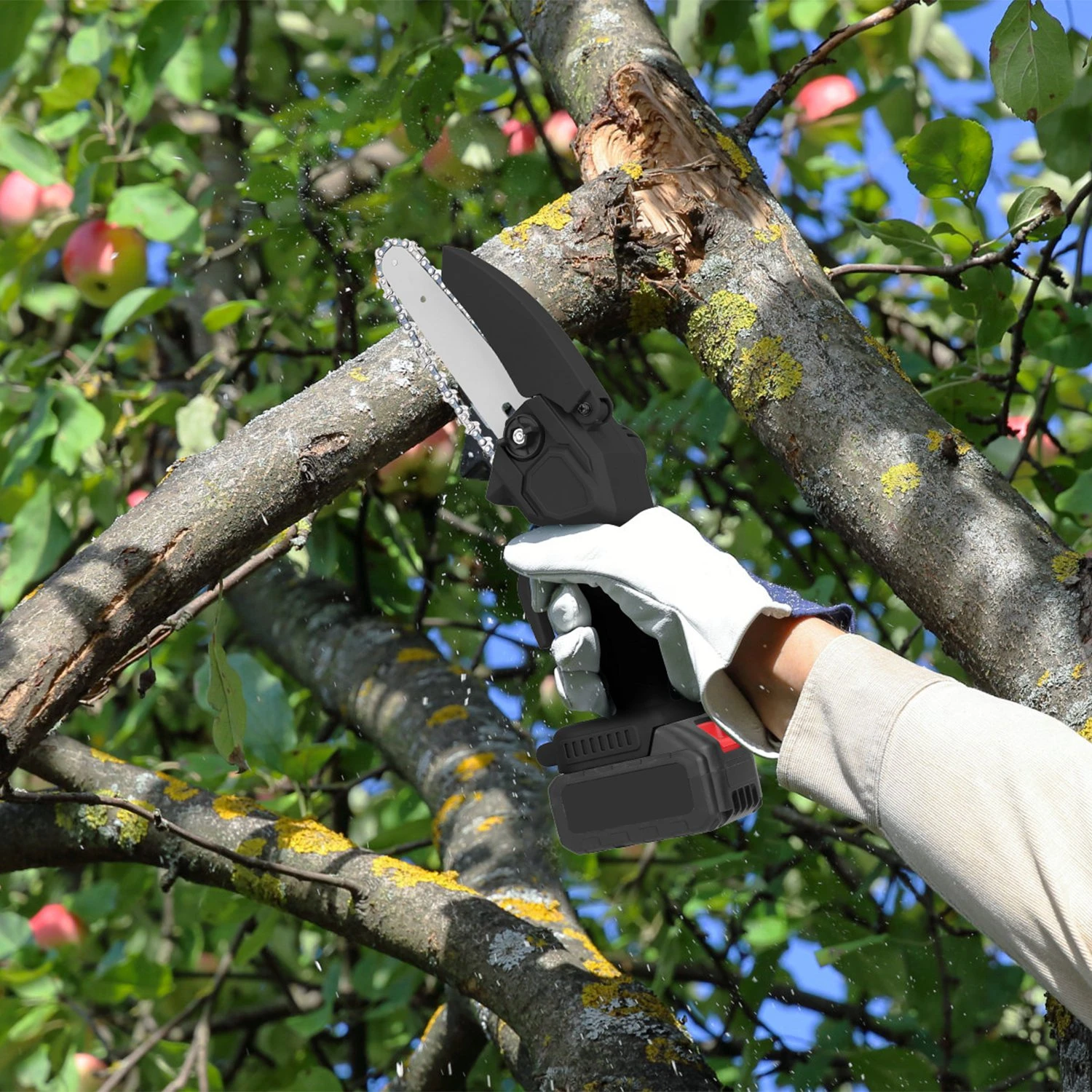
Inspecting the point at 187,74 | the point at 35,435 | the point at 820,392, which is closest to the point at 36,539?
the point at 35,435

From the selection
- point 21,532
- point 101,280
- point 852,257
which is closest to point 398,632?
point 21,532

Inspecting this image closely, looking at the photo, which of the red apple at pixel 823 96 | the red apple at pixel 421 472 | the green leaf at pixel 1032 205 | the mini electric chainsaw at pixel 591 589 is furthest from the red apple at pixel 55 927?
the red apple at pixel 823 96

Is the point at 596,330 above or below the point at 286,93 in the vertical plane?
below

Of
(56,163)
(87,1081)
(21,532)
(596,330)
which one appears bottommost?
(87,1081)

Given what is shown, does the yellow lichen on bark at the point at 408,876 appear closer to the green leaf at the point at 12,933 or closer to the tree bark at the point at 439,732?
the tree bark at the point at 439,732

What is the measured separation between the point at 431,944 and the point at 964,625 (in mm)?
661

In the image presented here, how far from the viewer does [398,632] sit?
6.07ft

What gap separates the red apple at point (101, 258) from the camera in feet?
7.29

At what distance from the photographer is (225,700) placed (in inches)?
46.9

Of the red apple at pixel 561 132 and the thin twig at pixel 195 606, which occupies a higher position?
the red apple at pixel 561 132

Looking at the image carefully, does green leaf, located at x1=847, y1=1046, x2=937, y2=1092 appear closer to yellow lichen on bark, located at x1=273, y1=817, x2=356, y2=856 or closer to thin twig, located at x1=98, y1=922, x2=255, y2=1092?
yellow lichen on bark, located at x1=273, y1=817, x2=356, y2=856

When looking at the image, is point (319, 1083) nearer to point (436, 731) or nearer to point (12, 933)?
point (436, 731)

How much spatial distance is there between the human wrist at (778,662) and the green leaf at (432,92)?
1097mm

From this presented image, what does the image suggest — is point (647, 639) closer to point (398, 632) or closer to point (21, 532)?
point (398, 632)
